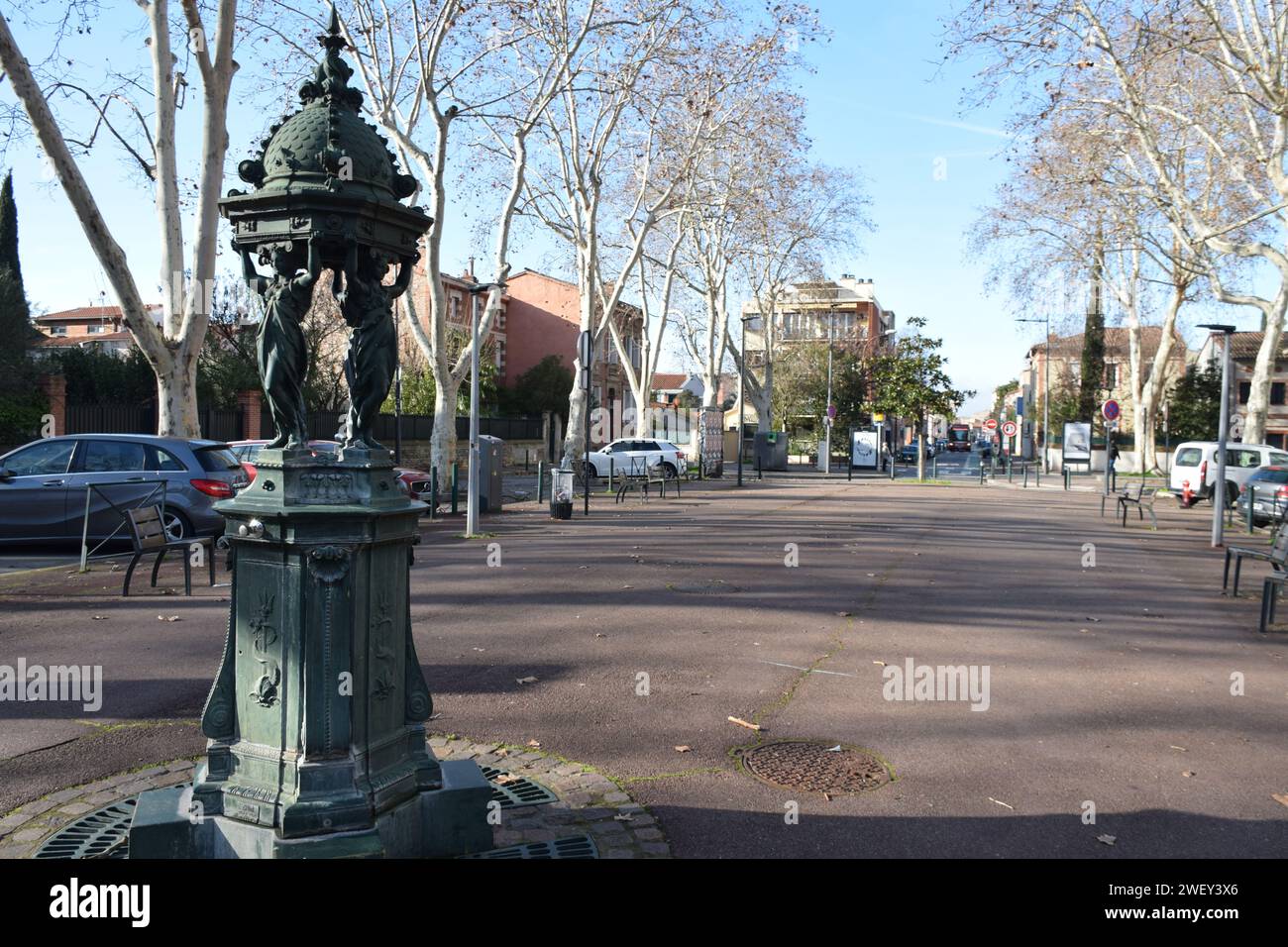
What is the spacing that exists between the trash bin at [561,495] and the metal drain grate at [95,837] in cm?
1338

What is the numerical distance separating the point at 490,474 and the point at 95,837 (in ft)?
48.0

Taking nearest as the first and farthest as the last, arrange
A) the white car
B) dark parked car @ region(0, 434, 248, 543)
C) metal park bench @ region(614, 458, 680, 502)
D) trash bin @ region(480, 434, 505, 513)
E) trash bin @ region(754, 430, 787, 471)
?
dark parked car @ region(0, 434, 248, 543)
trash bin @ region(480, 434, 505, 513)
metal park bench @ region(614, 458, 680, 502)
the white car
trash bin @ region(754, 430, 787, 471)

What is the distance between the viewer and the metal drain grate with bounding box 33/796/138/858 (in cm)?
357

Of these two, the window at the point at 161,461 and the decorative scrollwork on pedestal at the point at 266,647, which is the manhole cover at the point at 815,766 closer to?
the decorative scrollwork on pedestal at the point at 266,647

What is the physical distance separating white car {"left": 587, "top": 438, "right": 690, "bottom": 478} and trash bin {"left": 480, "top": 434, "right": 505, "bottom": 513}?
13.4m

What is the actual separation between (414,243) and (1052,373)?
305 feet

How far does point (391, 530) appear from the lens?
3570mm

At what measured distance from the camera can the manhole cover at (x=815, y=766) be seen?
4.49 m

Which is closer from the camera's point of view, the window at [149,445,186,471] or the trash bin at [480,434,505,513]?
the window at [149,445,186,471]

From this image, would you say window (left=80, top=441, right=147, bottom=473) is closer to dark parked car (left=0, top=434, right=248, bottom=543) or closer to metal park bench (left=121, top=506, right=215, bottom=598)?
dark parked car (left=0, top=434, right=248, bottom=543)

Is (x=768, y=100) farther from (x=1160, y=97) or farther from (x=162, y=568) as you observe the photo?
(x=162, y=568)

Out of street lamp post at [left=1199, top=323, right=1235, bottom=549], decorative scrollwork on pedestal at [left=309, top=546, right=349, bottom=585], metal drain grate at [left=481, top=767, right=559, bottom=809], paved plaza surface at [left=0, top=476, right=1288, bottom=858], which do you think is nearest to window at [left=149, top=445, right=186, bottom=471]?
paved plaza surface at [left=0, top=476, right=1288, bottom=858]

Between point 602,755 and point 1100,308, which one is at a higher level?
point 1100,308

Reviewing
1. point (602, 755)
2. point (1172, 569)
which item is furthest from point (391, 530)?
point (1172, 569)
